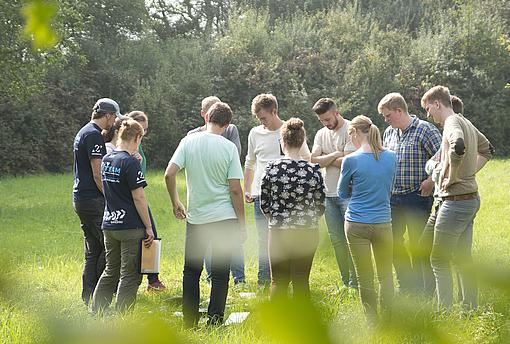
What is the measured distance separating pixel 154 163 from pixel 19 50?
10.8m

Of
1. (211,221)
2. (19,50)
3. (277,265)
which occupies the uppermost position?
(19,50)

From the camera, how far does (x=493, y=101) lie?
2481cm

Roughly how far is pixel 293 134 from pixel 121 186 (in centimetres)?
115

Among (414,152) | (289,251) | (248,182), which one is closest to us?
(289,251)

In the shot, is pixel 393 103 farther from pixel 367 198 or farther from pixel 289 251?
pixel 289 251

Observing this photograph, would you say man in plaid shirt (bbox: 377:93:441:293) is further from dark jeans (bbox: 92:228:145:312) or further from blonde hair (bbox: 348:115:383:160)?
dark jeans (bbox: 92:228:145:312)

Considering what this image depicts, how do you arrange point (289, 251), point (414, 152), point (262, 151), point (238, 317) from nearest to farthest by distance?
point (238, 317) < point (289, 251) < point (414, 152) < point (262, 151)

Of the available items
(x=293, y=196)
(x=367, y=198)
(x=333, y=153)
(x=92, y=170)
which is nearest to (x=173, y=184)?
(x=92, y=170)

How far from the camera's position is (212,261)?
4.39 meters

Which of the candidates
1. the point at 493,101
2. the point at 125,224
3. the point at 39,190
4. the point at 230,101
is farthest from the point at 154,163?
the point at 125,224

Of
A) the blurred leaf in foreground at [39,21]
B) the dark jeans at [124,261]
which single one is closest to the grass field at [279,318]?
the blurred leaf in foreground at [39,21]

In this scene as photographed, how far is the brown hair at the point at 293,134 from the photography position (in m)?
4.31

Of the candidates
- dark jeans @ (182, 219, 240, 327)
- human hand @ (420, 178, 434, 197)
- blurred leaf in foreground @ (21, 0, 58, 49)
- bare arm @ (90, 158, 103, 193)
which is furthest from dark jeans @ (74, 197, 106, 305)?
blurred leaf in foreground @ (21, 0, 58, 49)

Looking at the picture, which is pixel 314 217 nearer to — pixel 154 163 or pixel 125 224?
pixel 125 224
